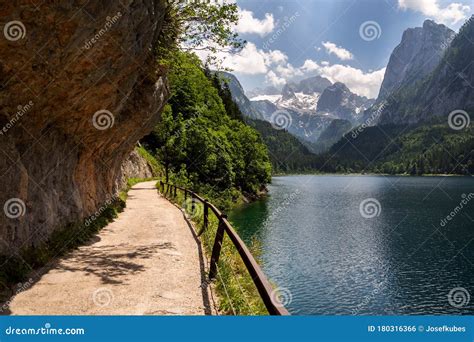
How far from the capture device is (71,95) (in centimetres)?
1187

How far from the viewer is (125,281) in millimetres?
9695

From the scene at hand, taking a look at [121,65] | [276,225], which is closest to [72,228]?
[121,65]

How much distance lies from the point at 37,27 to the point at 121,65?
162 inches

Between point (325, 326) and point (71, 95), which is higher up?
point (71, 95)

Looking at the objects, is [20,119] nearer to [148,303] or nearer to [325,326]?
[148,303]

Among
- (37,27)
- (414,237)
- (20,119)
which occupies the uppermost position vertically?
(37,27)
